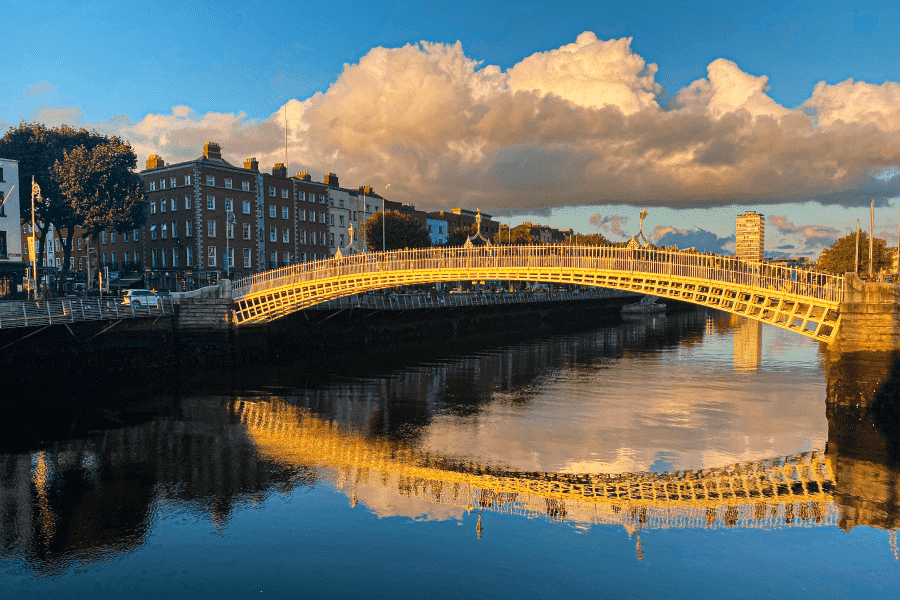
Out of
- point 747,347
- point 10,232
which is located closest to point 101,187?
point 10,232

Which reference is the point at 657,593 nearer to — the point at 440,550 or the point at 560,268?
the point at 440,550

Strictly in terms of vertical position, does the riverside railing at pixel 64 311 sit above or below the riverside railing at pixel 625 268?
below

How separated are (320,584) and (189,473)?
858 centimetres

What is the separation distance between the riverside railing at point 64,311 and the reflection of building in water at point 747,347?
1452 inches

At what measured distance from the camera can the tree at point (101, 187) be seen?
2115 inches

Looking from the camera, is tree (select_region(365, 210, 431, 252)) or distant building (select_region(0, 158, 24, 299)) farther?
tree (select_region(365, 210, 431, 252))

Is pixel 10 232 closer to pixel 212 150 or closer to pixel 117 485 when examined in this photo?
pixel 212 150

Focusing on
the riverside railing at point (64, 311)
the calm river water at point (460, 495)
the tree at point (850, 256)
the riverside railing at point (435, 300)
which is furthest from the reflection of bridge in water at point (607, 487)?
the tree at point (850, 256)

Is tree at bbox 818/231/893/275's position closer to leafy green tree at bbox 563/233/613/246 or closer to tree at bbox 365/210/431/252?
leafy green tree at bbox 563/233/613/246

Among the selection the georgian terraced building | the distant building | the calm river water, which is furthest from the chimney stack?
the calm river water

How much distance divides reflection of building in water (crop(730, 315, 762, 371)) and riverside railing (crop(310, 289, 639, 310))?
21.3 metres

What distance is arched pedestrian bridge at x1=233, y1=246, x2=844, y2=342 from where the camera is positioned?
26688 mm

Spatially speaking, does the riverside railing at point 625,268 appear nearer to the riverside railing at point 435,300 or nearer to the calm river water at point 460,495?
the calm river water at point 460,495

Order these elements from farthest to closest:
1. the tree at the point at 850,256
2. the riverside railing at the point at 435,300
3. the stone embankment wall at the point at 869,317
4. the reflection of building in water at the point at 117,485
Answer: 1. the tree at the point at 850,256
2. the riverside railing at the point at 435,300
3. the stone embankment wall at the point at 869,317
4. the reflection of building in water at the point at 117,485
